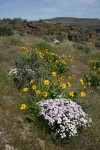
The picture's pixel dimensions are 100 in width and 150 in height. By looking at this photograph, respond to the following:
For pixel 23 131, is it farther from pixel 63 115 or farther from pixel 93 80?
pixel 93 80

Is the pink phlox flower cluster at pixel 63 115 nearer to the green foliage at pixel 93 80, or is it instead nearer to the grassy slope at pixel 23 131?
the grassy slope at pixel 23 131

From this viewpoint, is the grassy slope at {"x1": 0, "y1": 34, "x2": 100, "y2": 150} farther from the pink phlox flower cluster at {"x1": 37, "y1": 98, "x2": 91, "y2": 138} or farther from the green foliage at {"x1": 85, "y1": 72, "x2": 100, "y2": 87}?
the green foliage at {"x1": 85, "y1": 72, "x2": 100, "y2": 87}

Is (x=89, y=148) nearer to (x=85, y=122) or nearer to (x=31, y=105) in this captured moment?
(x=85, y=122)

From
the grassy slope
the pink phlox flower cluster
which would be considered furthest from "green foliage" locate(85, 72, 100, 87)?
the pink phlox flower cluster

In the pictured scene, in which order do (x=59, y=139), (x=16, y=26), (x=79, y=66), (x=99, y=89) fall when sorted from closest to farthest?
(x=59, y=139)
(x=99, y=89)
(x=79, y=66)
(x=16, y=26)

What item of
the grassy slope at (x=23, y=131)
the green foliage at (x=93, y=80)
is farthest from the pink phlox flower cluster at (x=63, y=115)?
the green foliage at (x=93, y=80)

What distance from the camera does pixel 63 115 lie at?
6.20 metres

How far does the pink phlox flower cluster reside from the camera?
20.0 feet

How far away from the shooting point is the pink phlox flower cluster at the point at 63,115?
6.11 metres

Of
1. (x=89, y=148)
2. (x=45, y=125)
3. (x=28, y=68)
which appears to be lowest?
(x=89, y=148)

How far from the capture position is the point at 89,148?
245 inches

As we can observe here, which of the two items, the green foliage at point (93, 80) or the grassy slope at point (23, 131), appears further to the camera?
the green foliage at point (93, 80)

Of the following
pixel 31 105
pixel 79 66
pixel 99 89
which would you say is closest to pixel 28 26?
pixel 79 66

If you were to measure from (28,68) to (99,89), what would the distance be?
253 centimetres
